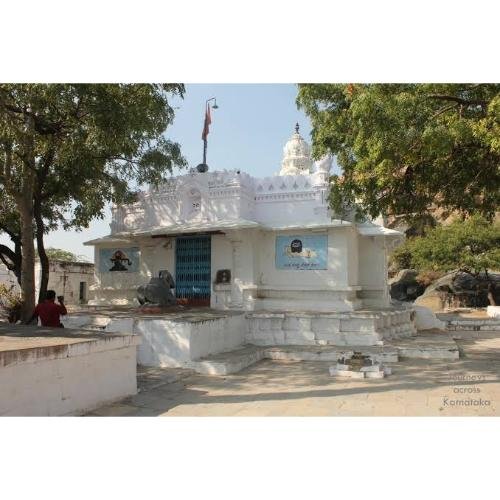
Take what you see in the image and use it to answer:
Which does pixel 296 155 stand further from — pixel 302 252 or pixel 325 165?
pixel 302 252

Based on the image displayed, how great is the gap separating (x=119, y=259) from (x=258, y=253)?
4.64m

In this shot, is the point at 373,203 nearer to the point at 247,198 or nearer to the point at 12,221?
the point at 247,198

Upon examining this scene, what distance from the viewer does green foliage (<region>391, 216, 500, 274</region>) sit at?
76.1 feet

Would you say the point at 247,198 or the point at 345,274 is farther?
the point at 247,198

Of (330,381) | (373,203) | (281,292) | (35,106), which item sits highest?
(35,106)

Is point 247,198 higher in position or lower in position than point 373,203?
higher

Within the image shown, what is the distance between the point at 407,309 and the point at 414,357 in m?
3.72

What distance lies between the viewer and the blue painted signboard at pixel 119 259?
46.8 feet

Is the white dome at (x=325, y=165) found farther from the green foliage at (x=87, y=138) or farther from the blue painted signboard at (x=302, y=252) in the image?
the green foliage at (x=87, y=138)

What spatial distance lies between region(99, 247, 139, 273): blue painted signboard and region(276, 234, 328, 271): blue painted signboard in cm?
465

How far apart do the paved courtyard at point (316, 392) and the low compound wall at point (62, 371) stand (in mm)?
253

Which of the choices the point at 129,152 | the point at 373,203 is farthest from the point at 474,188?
the point at 129,152

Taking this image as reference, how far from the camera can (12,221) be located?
42.4 ft

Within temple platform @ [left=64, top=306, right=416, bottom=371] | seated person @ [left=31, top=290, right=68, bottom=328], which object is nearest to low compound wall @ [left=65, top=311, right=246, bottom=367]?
temple platform @ [left=64, top=306, right=416, bottom=371]
